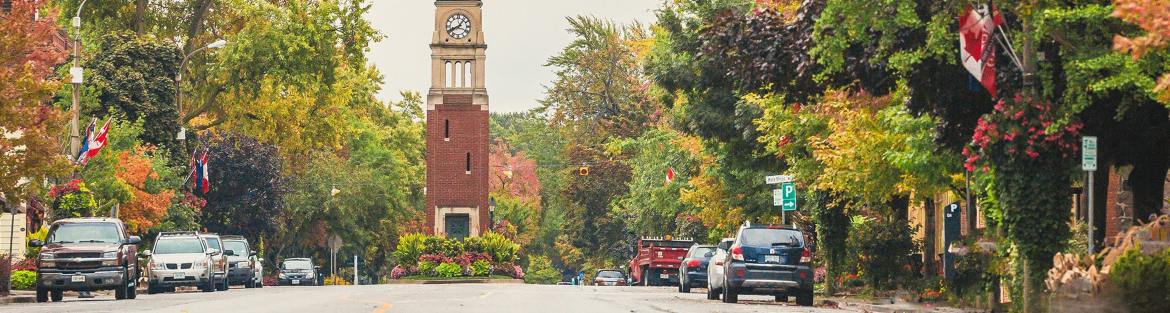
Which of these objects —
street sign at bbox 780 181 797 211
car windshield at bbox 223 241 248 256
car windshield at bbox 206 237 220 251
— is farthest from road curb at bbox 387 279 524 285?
street sign at bbox 780 181 797 211

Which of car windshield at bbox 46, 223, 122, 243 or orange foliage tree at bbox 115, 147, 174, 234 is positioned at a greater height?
orange foliage tree at bbox 115, 147, 174, 234

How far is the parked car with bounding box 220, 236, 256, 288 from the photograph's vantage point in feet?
172

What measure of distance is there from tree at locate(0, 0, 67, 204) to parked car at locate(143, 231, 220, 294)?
8674mm

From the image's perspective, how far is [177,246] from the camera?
147ft

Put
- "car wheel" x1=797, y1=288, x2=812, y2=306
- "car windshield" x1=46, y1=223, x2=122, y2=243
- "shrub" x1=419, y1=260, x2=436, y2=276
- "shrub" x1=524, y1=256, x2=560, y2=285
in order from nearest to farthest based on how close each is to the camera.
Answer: "car wheel" x1=797, y1=288, x2=812, y2=306 < "car windshield" x1=46, y1=223, x2=122, y2=243 < "shrub" x1=419, y1=260, x2=436, y2=276 < "shrub" x1=524, y1=256, x2=560, y2=285

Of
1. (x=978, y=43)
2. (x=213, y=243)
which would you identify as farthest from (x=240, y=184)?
(x=978, y=43)

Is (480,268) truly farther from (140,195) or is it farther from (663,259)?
(140,195)

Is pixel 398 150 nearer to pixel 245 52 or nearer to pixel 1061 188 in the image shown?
pixel 245 52

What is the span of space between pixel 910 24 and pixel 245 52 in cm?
3892

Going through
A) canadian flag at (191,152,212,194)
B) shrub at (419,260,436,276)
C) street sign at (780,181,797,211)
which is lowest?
shrub at (419,260,436,276)

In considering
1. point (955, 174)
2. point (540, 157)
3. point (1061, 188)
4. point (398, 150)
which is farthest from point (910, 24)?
point (540, 157)

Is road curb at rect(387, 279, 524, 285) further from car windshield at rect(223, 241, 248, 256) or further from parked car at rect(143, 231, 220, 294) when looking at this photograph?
parked car at rect(143, 231, 220, 294)

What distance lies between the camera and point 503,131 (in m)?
166

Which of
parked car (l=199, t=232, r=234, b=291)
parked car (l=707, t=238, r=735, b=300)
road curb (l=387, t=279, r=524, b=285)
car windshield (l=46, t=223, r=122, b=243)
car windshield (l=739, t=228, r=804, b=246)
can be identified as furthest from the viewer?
road curb (l=387, t=279, r=524, b=285)
